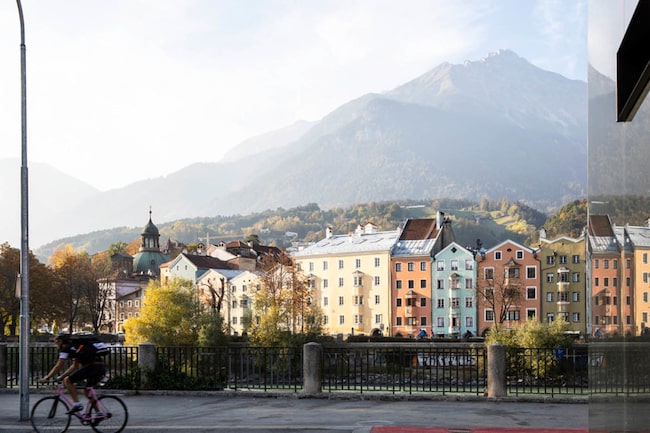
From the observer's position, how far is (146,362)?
64.7 ft

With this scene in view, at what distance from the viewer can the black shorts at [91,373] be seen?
11594mm

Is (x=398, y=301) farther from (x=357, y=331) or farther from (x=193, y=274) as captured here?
(x=193, y=274)

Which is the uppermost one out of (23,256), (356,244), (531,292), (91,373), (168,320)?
(356,244)

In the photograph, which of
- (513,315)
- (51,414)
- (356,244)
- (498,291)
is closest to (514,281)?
(498,291)

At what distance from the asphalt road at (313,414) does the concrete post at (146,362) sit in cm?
→ 49

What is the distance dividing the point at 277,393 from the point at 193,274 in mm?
104032

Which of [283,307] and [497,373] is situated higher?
[497,373]

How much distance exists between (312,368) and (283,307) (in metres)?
58.9

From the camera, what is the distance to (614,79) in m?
3.36

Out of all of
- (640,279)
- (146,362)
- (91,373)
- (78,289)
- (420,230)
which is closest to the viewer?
(640,279)

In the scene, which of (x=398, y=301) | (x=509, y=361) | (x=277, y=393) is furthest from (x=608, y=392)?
(x=398, y=301)

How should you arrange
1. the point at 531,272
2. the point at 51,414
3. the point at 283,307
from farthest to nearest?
the point at 531,272, the point at 283,307, the point at 51,414

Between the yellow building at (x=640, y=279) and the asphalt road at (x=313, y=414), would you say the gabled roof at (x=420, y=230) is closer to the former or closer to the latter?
the asphalt road at (x=313, y=414)

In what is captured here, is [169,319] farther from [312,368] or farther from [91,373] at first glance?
[91,373]
